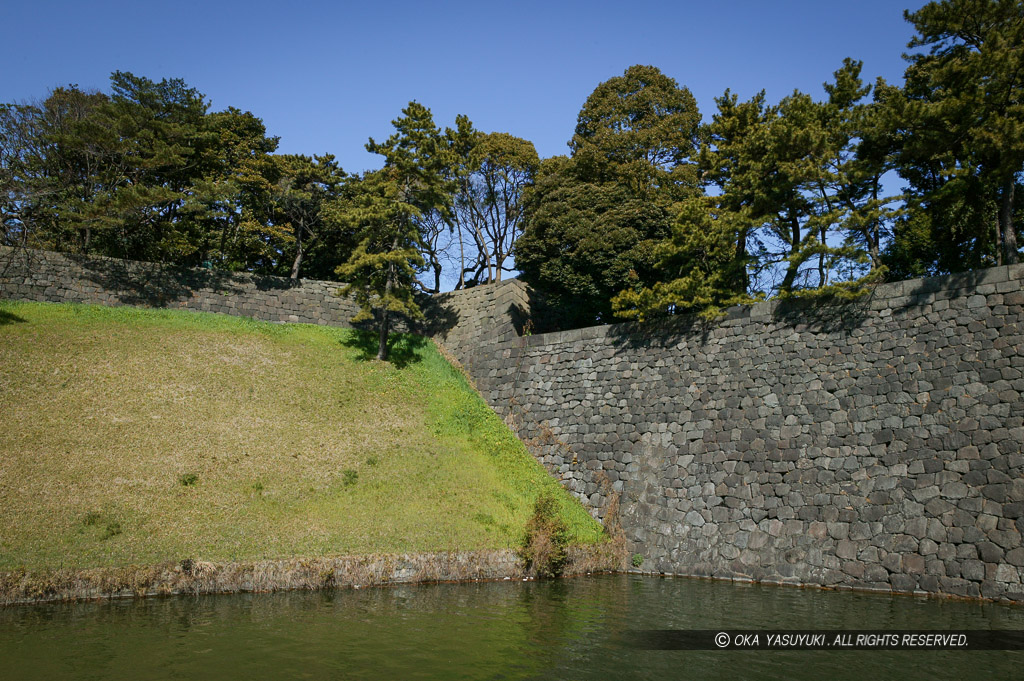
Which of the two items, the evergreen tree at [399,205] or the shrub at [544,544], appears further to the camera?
the evergreen tree at [399,205]

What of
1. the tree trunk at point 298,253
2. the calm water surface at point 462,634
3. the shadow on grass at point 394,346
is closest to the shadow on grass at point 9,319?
the tree trunk at point 298,253

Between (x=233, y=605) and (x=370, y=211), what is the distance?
16622mm

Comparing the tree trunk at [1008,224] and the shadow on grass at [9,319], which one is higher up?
the tree trunk at [1008,224]

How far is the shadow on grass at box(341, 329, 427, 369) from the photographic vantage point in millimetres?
26797

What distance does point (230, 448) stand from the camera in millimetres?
18781

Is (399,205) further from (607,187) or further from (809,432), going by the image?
(809,432)

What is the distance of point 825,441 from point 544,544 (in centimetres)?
758

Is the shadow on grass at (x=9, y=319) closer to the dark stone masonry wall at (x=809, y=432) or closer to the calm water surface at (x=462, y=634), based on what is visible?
the dark stone masonry wall at (x=809, y=432)

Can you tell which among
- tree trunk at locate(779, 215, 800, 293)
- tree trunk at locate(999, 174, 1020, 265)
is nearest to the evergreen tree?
tree trunk at locate(779, 215, 800, 293)

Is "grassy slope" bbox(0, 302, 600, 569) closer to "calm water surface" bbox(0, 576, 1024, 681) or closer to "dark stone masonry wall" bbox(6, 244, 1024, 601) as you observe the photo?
"calm water surface" bbox(0, 576, 1024, 681)

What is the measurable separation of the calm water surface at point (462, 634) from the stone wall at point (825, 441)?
1.44m

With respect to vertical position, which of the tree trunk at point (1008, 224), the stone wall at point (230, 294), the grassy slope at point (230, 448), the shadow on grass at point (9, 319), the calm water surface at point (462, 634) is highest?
the tree trunk at point (1008, 224)

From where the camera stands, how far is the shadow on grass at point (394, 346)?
1055 inches

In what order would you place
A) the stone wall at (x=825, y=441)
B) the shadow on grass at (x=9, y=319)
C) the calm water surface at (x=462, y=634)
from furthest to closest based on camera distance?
1. the shadow on grass at (x=9, y=319)
2. the stone wall at (x=825, y=441)
3. the calm water surface at (x=462, y=634)
